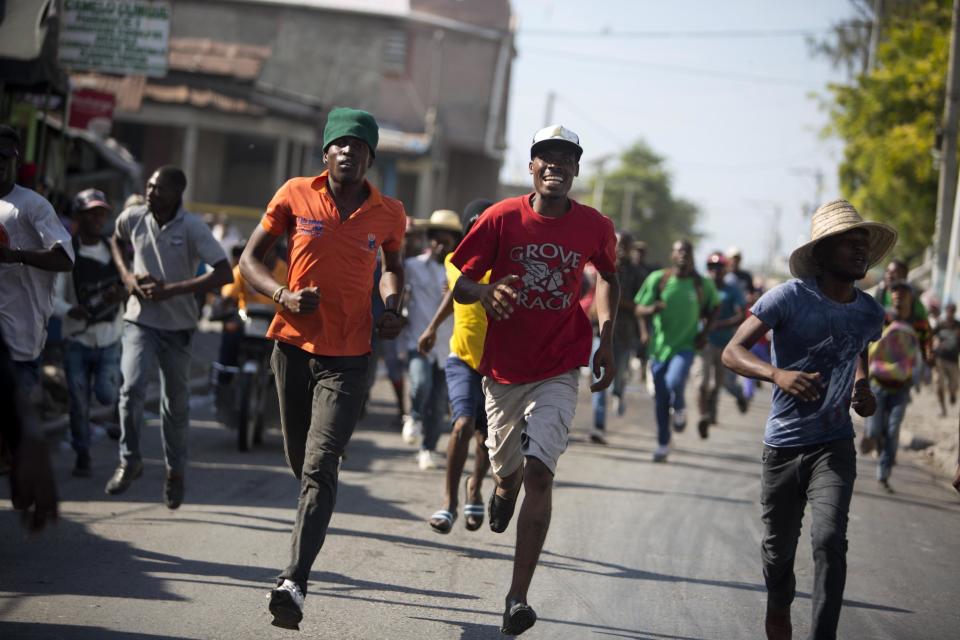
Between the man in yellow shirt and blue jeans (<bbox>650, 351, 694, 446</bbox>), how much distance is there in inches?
187

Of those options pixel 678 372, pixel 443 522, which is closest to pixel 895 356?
pixel 678 372

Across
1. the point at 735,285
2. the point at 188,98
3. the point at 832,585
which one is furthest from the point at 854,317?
the point at 188,98

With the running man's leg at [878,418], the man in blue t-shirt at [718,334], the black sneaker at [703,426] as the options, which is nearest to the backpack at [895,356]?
the running man's leg at [878,418]

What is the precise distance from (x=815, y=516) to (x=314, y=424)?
2177mm

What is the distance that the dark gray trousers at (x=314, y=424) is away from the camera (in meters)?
5.34

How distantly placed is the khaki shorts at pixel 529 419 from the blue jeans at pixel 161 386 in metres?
2.46

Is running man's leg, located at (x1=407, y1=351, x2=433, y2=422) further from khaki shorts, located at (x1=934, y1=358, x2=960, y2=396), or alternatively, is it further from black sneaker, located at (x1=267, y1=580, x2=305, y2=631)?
khaki shorts, located at (x1=934, y1=358, x2=960, y2=396)

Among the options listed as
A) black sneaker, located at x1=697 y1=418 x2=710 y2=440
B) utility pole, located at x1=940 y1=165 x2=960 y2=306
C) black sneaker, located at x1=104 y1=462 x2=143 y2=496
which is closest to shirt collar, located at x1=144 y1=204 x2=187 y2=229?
black sneaker, located at x1=104 y1=462 x2=143 y2=496

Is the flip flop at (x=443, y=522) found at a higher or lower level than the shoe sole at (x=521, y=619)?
lower

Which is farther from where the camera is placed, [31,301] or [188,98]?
[188,98]

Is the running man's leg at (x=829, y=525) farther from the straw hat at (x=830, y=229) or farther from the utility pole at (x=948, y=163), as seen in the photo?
the utility pole at (x=948, y=163)

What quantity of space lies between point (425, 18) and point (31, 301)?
118ft

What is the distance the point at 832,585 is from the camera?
514 cm

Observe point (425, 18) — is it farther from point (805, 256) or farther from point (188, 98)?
point (805, 256)
